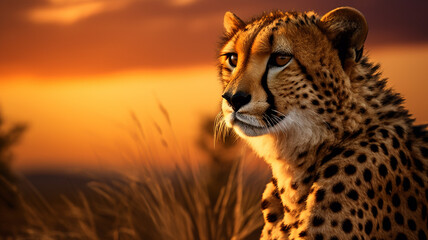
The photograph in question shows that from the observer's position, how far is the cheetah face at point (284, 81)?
2631 millimetres

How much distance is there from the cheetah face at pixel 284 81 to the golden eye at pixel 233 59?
0.46 ft

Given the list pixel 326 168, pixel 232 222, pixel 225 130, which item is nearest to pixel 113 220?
pixel 232 222

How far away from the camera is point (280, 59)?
8.86 feet

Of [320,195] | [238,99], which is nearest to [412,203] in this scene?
[320,195]

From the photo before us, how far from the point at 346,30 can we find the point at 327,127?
462 mm

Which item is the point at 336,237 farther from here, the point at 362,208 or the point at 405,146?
the point at 405,146

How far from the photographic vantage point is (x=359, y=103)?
8.79ft

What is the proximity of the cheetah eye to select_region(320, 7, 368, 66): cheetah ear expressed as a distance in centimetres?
24

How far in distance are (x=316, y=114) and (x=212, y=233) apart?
216 centimetres

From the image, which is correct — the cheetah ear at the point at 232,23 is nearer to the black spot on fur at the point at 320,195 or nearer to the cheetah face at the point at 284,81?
the cheetah face at the point at 284,81

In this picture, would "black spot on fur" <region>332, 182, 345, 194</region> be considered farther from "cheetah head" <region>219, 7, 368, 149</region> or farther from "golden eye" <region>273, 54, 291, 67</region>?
"golden eye" <region>273, 54, 291, 67</region>

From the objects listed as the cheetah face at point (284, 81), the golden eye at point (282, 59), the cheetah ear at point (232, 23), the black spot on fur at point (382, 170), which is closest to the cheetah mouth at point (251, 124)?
the cheetah face at point (284, 81)

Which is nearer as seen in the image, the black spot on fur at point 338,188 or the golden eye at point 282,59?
the black spot on fur at point 338,188

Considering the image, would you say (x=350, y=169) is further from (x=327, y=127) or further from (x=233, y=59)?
(x=233, y=59)
